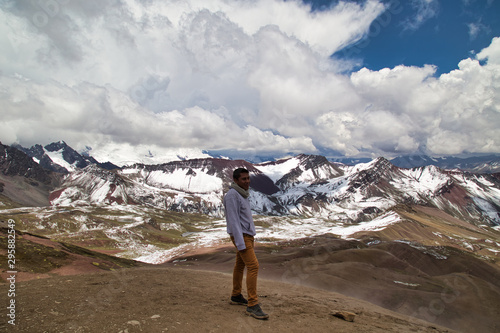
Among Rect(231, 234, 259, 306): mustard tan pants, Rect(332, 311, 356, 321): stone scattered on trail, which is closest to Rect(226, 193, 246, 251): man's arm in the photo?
Rect(231, 234, 259, 306): mustard tan pants

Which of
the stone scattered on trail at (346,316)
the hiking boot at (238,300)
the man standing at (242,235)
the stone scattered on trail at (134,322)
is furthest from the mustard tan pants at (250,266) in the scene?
the stone scattered on trail at (346,316)

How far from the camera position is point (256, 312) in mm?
8992

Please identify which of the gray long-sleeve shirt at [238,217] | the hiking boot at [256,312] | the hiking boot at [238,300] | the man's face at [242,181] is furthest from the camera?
the hiking boot at [238,300]

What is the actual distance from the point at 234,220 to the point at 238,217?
213 mm

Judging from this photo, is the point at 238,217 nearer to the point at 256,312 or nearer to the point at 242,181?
the point at 242,181

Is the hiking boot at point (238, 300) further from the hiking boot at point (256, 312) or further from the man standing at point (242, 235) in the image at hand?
the hiking boot at point (256, 312)

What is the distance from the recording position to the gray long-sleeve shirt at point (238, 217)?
932cm

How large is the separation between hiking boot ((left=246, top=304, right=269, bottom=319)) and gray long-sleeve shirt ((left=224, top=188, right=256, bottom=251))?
6.73ft

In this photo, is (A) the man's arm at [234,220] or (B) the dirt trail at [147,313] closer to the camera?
(B) the dirt trail at [147,313]

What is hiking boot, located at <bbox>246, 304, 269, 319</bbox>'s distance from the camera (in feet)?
28.9

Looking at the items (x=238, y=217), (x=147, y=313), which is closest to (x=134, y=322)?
(x=147, y=313)

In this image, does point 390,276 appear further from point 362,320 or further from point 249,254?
point 249,254

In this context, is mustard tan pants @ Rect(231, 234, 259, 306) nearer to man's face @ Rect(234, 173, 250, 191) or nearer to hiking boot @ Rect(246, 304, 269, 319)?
hiking boot @ Rect(246, 304, 269, 319)

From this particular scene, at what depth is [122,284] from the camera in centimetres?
1318
